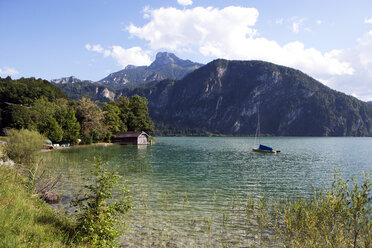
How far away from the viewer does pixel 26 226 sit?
6.88 metres

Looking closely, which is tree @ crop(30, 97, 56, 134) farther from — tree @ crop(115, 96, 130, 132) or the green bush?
the green bush

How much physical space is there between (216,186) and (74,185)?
1282 centimetres

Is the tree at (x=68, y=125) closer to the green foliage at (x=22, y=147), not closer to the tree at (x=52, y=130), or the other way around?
the tree at (x=52, y=130)

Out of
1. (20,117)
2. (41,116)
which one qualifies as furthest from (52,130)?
(20,117)

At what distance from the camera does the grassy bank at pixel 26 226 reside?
6098 mm

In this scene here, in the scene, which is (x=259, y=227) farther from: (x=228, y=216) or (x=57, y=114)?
(x=57, y=114)

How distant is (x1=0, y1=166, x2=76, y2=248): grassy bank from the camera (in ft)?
20.0

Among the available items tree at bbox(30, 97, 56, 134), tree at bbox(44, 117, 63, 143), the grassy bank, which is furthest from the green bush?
tree at bbox(30, 97, 56, 134)

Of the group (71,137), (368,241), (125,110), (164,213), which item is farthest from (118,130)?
Result: (368,241)

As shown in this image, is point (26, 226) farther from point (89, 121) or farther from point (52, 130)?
point (89, 121)

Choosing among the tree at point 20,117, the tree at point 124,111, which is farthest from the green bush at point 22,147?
the tree at point 124,111

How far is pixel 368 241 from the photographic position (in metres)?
6.32

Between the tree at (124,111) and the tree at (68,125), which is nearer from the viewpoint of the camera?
the tree at (68,125)

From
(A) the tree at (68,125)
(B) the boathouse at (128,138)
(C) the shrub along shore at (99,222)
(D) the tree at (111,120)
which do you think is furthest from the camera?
(B) the boathouse at (128,138)
